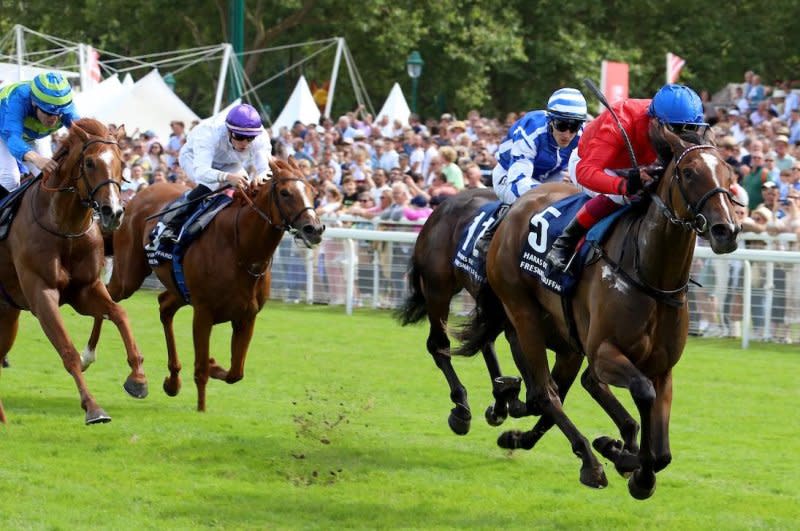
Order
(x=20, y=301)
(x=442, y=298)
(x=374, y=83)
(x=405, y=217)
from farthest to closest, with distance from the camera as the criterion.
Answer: (x=374, y=83), (x=405, y=217), (x=442, y=298), (x=20, y=301)

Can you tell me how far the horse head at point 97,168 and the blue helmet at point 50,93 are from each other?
0.45 m

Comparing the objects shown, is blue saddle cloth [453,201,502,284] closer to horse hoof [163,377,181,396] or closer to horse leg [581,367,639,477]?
horse leg [581,367,639,477]

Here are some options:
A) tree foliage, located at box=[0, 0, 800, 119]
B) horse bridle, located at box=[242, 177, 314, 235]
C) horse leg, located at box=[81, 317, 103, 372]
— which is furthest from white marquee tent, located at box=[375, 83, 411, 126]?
horse bridle, located at box=[242, 177, 314, 235]

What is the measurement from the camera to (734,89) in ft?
78.6

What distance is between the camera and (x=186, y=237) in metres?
9.34

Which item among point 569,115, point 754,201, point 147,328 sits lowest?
point 147,328

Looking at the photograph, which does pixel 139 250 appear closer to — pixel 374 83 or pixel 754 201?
pixel 754 201

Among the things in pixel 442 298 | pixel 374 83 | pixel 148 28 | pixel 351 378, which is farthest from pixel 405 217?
pixel 148 28

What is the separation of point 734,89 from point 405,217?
10.4 m

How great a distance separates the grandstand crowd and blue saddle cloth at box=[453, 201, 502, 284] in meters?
1.60

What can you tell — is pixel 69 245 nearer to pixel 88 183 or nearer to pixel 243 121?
pixel 88 183

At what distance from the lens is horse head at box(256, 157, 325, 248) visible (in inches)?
339

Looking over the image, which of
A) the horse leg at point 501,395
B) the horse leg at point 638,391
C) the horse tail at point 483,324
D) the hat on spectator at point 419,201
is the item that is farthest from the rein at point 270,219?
the hat on spectator at point 419,201

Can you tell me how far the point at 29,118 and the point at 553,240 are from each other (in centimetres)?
368
